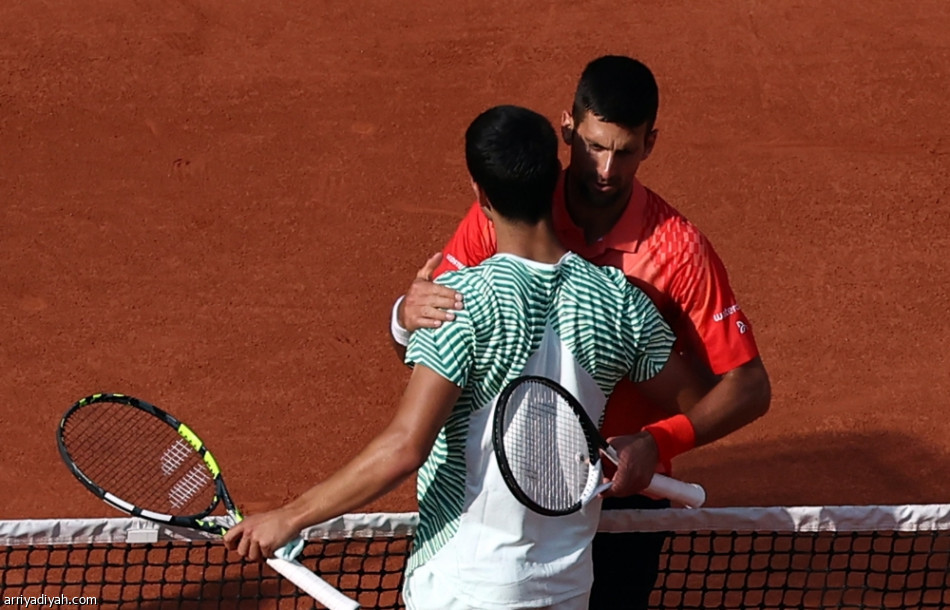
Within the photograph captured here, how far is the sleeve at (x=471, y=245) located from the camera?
13.1ft

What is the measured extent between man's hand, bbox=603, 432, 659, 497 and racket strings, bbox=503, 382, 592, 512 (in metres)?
0.11

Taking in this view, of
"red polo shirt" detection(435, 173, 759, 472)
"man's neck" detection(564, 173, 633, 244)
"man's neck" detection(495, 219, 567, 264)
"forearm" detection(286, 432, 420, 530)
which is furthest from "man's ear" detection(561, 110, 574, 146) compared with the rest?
"forearm" detection(286, 432, 420, 530)

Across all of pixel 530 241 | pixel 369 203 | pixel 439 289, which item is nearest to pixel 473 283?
pixel 439 289

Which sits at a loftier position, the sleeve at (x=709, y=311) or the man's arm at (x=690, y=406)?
the sleeve at (x=709, y=311)

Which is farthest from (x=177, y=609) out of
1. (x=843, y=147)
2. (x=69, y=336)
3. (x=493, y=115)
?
(x=843, y=147)

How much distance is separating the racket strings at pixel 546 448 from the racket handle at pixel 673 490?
39 centimetres

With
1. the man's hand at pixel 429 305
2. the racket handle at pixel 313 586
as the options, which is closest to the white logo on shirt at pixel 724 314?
the man's hand at pixel 429 305

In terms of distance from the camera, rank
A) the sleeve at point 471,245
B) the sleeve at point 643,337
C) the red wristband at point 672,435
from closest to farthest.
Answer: the sleeve at point 643,337 < the red wristband at point 672,435 < the sleeve at point 471,245

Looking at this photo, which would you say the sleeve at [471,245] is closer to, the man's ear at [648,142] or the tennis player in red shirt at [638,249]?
the tennis player in red shirt at [638,249]

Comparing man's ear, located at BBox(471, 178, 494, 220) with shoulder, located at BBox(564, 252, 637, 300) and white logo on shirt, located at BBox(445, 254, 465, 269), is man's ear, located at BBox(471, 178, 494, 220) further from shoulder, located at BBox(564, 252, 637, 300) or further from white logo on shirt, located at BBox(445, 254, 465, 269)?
white logo on shirt, located at BBox(445, 254, 465, 269)

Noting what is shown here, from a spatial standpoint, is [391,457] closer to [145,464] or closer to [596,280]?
[596,280]

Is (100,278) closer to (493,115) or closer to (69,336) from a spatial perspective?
(69,336)

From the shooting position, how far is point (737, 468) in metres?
6.38

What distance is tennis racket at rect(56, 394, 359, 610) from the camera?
4023 millimetres
